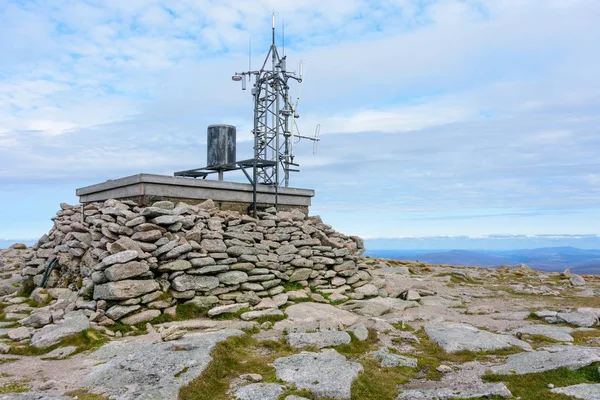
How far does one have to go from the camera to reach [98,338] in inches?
412

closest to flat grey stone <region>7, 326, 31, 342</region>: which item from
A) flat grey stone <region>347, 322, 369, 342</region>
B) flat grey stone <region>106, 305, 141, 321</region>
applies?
flat grey stone <region>106, 305, 141, 321</region>

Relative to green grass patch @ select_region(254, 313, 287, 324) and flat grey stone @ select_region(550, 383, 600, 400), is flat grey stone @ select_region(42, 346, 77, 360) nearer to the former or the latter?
green grass patch @ select_region(254, 313, 287, 324)

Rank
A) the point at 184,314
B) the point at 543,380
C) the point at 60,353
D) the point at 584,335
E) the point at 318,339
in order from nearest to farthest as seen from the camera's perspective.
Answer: the point at 543,380 → the point at 60,353 → the point at 318,339 → the point at 584,335 → the point at 184,314

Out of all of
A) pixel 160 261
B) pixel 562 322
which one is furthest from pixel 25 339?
pixel 562 322

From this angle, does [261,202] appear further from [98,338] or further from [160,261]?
[98,338]

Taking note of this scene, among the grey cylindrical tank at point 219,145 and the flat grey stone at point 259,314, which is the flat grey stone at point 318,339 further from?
the grey cylindrical tank at point 219,145

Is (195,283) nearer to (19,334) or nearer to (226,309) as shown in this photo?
(226,309)

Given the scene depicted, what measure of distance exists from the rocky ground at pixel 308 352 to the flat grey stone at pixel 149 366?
0.08ft

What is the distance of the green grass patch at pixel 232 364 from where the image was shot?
7449mm

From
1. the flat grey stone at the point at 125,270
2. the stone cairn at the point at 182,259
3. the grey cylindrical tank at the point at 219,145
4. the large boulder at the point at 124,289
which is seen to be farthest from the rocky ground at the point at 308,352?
the grey cylindrical tank at the point at 219,145

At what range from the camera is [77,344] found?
1012 cm

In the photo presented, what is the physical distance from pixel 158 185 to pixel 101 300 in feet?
13.4

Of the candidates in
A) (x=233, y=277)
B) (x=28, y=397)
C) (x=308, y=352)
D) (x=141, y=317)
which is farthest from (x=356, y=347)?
(x=28, y=397)

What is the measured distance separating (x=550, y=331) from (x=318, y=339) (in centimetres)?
635
